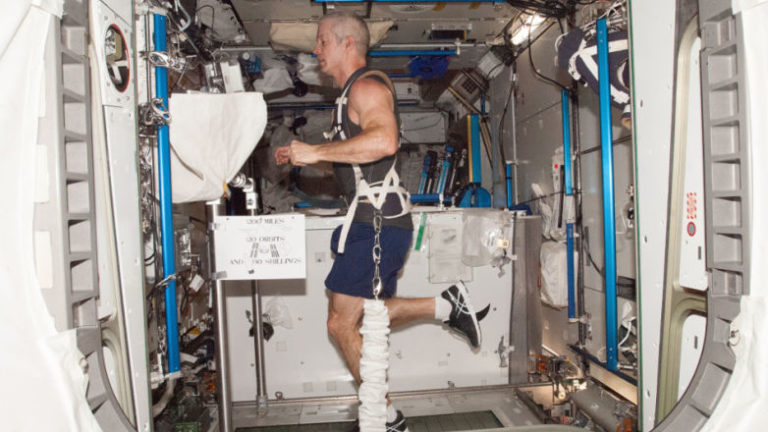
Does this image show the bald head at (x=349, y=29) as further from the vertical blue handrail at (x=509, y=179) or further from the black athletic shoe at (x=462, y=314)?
the vertical blue handrail at (x=509, y=179)

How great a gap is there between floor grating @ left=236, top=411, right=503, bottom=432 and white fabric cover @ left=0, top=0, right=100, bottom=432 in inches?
85.3

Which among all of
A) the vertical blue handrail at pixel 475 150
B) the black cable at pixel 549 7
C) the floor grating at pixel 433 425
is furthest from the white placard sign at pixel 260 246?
the vertical blue handrail at pixel 475 150

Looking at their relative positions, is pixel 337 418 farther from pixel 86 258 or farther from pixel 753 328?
pixel 753 328

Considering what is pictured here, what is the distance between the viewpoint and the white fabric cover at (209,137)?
217 cm

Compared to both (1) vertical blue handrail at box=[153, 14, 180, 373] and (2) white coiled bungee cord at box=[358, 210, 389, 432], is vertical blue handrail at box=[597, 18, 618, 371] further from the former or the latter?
(1) vertical blue handrail at box=[153, 14, 180, 373]

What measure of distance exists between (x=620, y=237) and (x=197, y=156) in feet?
8.85

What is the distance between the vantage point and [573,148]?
141 inches

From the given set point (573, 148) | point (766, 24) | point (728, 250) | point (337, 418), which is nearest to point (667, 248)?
point (728, 250)

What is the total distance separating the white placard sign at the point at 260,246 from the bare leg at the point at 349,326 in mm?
458

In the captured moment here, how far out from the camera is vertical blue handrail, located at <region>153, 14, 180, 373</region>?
2123 mm

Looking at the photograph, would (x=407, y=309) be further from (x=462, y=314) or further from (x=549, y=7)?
(x=549, y=7)

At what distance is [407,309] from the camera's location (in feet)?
9.44

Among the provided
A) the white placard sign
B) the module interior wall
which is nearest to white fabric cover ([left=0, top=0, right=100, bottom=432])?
the white placard sign

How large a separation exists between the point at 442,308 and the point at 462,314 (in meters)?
0.16
